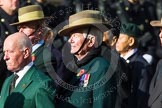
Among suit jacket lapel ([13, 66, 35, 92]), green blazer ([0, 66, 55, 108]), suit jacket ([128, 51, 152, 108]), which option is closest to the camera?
green blazer ([0, 66, 55, 108])

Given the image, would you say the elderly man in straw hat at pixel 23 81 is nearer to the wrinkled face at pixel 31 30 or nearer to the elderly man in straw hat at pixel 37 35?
the elderly man in straw hat at pixel 37 35

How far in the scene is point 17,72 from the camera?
6609 millimetres

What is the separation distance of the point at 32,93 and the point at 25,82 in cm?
17

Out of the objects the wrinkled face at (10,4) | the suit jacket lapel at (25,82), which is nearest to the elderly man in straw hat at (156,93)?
the suit jacket lapel at (25,82)

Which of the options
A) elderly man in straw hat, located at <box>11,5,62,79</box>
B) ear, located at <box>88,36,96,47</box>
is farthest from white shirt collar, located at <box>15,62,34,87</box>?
elderly man in straw hat, located at <box>11,5,62,79</box>

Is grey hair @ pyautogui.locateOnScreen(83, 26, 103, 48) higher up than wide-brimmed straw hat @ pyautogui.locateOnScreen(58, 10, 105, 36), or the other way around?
wide-brimmed straw hat @ pyautogui.locateOnScreen(58, 10, 105, 36)

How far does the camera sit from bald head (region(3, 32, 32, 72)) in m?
6.54

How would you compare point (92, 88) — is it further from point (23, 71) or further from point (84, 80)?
point (23, 71)

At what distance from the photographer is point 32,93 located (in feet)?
21.0

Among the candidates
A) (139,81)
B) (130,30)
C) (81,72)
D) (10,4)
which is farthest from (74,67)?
(130,30)

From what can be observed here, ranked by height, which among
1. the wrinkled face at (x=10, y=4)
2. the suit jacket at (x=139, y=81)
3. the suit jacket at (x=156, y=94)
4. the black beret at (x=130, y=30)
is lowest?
the suit jacket at (x=139, y=81)

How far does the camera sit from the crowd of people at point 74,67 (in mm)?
6543

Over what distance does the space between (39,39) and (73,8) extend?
16.1 ft

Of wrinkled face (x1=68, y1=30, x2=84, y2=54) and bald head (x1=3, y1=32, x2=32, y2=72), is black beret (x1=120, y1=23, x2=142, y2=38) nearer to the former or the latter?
wrinkled face (x1=68, y1=30, x2=84, y2=54)
